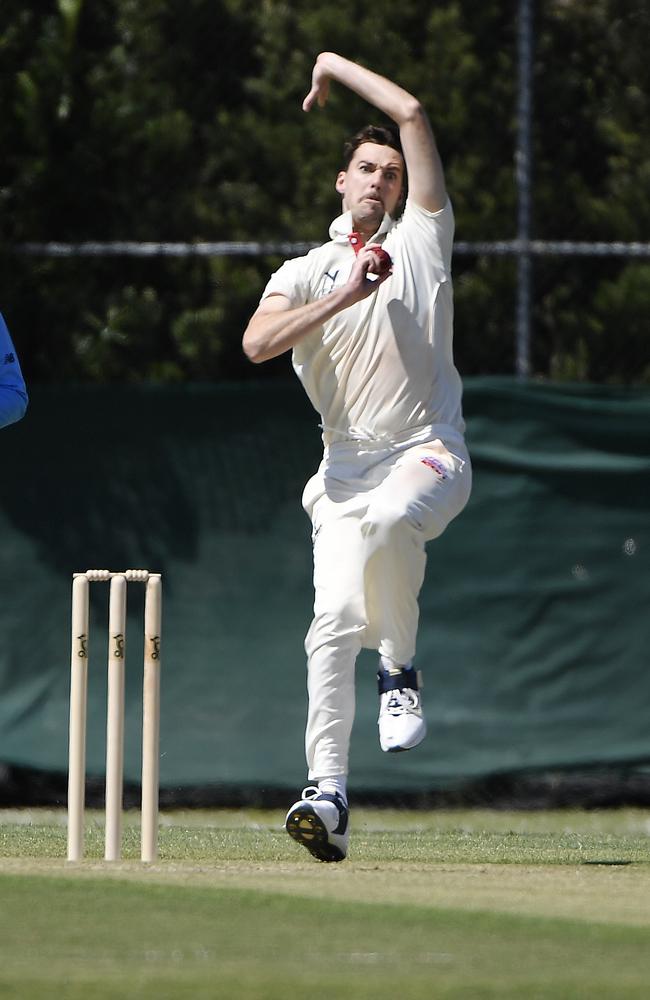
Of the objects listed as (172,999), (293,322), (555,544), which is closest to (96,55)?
(555,544)

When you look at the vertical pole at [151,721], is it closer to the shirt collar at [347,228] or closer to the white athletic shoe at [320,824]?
the white athletic shoe at [320,824]

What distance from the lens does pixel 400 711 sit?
526 cm

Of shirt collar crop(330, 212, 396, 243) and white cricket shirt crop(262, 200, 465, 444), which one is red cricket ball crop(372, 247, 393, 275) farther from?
shirt collar crop(330, 212, 396, 243)

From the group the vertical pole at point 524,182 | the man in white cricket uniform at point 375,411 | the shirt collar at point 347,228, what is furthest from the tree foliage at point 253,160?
the man in white cricket uniform at point 375,411

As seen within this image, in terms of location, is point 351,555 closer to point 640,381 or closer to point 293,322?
point 293,322

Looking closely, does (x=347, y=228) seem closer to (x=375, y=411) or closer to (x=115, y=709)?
(x=375, y=411)

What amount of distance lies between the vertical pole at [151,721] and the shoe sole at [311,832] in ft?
1.15

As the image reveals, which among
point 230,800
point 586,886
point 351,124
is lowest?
point 230,800

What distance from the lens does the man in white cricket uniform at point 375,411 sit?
5.25m

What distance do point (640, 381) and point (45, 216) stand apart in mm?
3091

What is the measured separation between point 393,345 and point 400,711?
3.23 ft

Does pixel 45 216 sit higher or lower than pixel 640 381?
higher

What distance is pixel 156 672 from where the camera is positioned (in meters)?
5.14

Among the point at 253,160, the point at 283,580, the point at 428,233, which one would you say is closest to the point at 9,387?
the point at 428,233
